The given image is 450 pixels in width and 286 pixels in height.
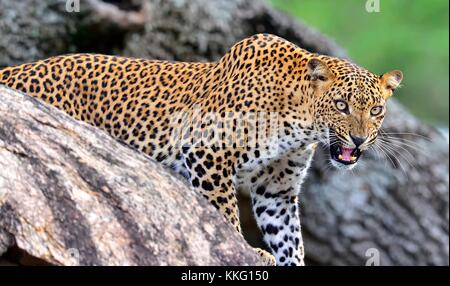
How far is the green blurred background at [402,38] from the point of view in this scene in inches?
1176

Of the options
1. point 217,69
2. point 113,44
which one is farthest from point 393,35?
point 217,69

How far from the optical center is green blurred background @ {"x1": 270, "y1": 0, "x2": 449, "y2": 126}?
29859mm

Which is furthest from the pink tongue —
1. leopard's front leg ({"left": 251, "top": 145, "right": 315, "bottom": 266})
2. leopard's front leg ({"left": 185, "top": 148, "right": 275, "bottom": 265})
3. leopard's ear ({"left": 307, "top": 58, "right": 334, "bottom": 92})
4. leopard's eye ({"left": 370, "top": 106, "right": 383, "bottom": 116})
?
leopard's front leg ({"left": 185, "top": 148, "right": 275, "bottom": 265})

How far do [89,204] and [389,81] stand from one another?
2991 millimetres

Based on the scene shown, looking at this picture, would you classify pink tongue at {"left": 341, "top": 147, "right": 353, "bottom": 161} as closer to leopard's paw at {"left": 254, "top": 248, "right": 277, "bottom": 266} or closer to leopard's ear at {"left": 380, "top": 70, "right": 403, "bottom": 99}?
leopard's ear at {"left": 380, "top": 70, "right": 403, "bottom": 99}

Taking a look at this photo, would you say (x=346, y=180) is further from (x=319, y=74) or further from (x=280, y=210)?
(x=319, y=74)

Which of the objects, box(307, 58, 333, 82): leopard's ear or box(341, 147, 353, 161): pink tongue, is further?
box(307, 58, 333, 82): leopard's ear

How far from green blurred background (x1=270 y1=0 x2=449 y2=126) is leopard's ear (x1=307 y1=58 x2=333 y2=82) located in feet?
57.9

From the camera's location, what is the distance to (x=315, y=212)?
59.1 feet

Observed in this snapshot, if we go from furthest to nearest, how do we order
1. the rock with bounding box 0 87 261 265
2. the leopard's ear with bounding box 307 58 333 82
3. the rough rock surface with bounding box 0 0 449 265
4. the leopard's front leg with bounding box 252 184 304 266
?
the rough rock surface with bounding box 0 0 449 265 < the leopard's front leg with bounding box 252 184 304 266 < the leopard's ear with bounding box 307 58 333 82 < the rock with bounding box 0 87 261 265

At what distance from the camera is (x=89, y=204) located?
33.0 ft

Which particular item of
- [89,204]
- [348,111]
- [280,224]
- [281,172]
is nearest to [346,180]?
[280,224]
